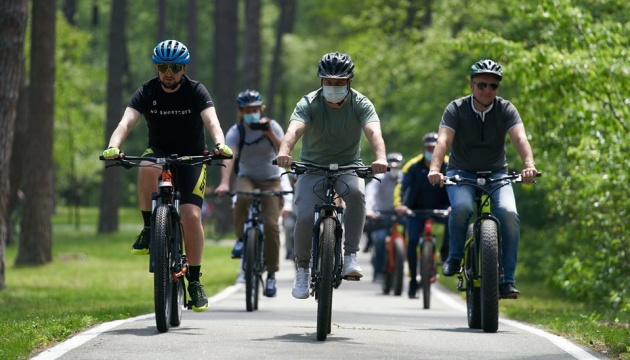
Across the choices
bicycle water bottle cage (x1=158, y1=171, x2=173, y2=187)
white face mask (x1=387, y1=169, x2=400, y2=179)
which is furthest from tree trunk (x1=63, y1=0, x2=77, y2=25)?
bicycle water bottle cage (x1=158, y1=171, x2=173, y2=187)

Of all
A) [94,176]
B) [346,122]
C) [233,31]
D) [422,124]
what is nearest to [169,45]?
[346,122]

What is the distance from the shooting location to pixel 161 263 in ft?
34.2

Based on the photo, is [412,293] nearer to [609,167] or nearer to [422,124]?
[609,167]

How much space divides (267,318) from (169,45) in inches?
128

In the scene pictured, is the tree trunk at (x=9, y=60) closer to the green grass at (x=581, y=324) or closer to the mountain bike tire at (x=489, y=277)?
the green grass at (x=581, y=324)

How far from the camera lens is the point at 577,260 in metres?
18.2

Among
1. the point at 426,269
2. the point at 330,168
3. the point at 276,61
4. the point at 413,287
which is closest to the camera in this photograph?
the point at 330,168

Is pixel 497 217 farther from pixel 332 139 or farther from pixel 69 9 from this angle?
pixel 69 9

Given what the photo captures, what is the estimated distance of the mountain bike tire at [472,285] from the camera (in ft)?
39.3

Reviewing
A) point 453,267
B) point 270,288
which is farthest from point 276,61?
point 453,267

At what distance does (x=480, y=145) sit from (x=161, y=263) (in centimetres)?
313

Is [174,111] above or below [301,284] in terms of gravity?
above

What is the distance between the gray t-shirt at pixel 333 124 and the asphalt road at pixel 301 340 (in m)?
1.32

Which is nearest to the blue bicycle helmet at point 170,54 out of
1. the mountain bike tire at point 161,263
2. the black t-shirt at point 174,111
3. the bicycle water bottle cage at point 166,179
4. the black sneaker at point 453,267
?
the black t-shirt at point 174,111
